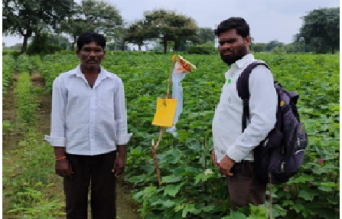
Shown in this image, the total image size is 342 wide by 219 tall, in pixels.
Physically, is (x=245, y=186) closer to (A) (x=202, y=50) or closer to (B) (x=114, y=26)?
(A) (x=202, y=50)

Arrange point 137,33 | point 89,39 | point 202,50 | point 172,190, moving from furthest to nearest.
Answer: point 137,33 < point 202,50 < point 172,190 < point 89,39

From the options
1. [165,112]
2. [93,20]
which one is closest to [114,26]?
[93,20]

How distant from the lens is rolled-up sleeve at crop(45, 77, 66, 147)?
2541 mm

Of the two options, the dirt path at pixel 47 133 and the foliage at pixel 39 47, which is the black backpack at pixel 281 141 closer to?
the dirt path at pixel 47 133

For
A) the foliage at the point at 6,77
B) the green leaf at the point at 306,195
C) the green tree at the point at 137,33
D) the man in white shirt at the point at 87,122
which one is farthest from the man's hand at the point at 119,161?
the green tree at the point at 137,33

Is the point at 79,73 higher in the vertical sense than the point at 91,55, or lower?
lower

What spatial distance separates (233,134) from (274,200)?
3.92ft

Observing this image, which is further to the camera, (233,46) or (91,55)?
(91,55)

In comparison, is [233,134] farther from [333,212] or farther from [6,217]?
[6,217]

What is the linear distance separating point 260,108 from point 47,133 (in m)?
5.75

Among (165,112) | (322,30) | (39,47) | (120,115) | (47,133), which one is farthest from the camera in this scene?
(322,30)

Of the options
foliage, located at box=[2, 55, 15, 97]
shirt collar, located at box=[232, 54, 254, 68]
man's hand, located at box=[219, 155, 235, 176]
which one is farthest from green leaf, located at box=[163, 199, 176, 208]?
foliage, located at box=[2, 55, 15, 97]

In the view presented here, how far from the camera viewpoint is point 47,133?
7105mm

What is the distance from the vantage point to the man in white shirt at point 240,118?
6.64ft
